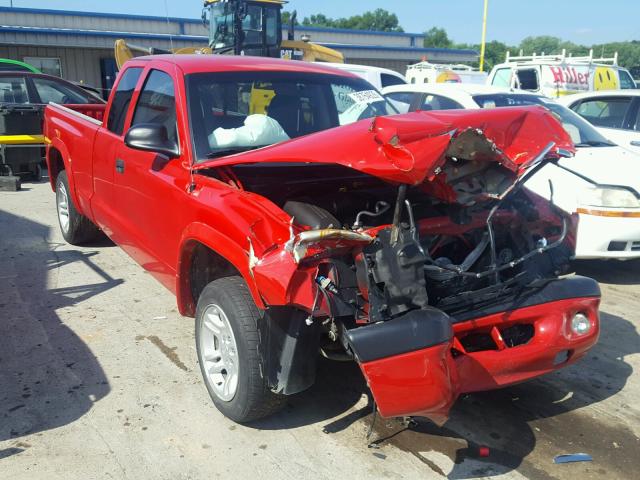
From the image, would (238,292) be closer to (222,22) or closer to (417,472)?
(417,472)

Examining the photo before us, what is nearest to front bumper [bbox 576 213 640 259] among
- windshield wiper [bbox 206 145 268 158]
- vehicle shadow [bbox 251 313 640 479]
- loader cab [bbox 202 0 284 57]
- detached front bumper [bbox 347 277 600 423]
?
vehicle shadow [bbox 251 313 640 479]

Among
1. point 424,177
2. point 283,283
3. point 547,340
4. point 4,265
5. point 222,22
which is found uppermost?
point 222,22

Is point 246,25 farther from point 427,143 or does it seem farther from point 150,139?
point 427,143

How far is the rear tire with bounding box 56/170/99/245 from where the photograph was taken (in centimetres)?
640

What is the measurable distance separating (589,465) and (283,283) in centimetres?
180

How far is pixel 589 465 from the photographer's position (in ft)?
10.1

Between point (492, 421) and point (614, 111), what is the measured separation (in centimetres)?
709

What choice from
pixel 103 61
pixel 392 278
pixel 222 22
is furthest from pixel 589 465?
pixel 103 61

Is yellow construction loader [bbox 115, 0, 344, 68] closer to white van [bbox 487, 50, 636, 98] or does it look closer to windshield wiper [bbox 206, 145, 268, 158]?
white van [bbox 487, 50, 636, 98]

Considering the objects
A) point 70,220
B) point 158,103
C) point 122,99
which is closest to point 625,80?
point 70,220

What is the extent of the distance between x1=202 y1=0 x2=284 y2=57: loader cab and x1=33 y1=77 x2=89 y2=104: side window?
145 inches

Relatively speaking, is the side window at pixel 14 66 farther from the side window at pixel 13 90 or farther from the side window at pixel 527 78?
the side window at pixel 527 78

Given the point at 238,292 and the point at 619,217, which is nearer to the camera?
the point at 238,292

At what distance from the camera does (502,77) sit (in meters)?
15.3
